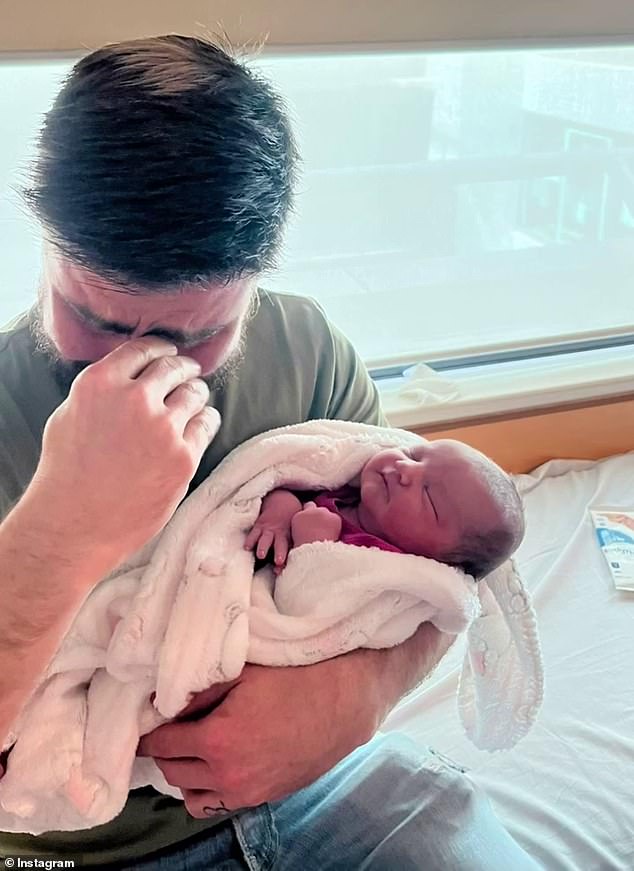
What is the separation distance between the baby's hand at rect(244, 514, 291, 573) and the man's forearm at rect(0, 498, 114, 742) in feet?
0.79

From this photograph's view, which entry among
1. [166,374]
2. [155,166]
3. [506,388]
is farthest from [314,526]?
[506,388]

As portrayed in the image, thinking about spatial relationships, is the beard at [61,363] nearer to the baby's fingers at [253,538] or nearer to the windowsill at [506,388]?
the baby's fingers at [253,538]

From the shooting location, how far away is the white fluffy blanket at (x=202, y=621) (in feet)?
2.89

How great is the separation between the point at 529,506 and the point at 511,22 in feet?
2.90

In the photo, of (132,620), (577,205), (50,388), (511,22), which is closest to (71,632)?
(132,620)

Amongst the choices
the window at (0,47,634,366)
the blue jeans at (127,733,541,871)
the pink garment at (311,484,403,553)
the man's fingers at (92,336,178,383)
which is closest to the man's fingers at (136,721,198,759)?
the blue jeans at (127,733,541,871)

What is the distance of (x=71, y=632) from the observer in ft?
3.03

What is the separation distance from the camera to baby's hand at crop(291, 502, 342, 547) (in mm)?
997

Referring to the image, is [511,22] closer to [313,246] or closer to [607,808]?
[313,246]

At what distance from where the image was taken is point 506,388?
195cm

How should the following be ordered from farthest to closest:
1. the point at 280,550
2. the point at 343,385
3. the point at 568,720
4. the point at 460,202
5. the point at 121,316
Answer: the point at 460,202, the point at 568,720, the point at 343,385, the point at 280,550, the point at 121,316

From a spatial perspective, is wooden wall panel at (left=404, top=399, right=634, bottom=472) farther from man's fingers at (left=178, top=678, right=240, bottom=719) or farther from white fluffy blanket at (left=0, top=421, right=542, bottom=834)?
man's fingers at (left=178, top=678, right=240, bottom=719)

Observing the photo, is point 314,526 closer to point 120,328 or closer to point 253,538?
point 253,538

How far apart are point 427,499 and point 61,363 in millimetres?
429
